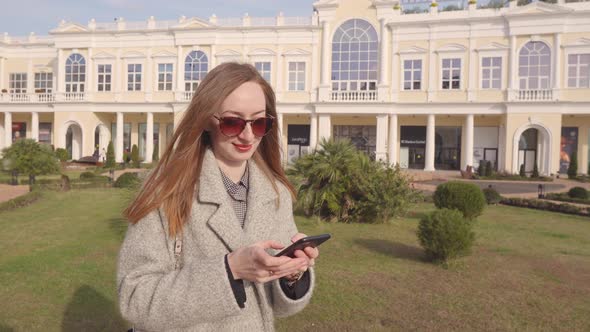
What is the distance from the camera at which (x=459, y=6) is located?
36.1m

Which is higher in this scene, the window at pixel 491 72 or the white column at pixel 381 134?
the window at pixel 491 72

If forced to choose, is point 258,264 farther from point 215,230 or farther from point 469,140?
point 469,140

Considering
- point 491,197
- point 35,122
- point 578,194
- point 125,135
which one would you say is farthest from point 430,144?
point 35,122

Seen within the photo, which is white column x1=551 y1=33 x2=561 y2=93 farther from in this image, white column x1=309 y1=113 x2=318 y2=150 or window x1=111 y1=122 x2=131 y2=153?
window x1=111 y1=122 x2=131 y2=153

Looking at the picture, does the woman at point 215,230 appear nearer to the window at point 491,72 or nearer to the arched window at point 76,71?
the window at point 491,72

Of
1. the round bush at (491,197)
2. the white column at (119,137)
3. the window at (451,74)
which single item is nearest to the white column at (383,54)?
the window at (451,74)

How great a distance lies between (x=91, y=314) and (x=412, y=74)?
99.3 ft

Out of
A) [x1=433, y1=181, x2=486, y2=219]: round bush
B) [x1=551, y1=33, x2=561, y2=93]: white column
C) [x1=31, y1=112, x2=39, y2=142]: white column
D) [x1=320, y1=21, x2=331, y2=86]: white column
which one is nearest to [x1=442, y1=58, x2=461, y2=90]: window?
[x1=551, y1=33, x2=561, y2=93]: white column

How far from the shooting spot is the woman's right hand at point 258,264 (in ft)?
5.07

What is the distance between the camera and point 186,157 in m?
1.92

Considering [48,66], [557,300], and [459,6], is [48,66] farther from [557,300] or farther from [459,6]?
[557,300]

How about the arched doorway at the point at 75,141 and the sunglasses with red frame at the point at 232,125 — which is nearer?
the sunglasses with red frame at the point at 232,125

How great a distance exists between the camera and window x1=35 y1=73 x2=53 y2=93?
40094 millimetres

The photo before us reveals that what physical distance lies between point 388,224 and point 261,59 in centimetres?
2560
